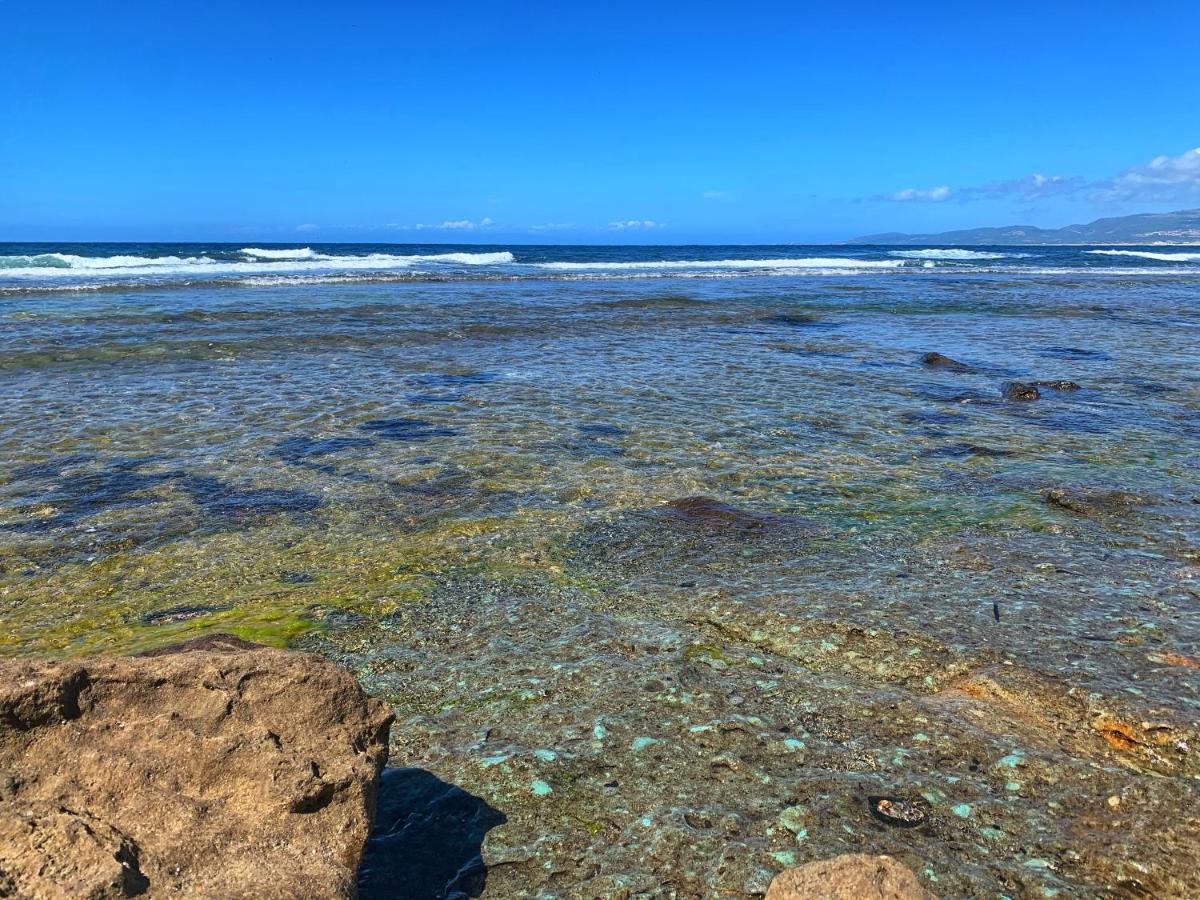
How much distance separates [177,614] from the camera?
4.70m

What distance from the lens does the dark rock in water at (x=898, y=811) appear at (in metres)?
2.96

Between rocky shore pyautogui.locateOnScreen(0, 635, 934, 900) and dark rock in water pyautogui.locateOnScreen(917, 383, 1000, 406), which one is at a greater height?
rocky shore pyautogui.locateOnScreen(0, 635, 934, 900)

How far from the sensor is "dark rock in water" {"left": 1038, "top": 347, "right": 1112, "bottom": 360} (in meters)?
14.6

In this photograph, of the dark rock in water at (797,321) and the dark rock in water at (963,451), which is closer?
the dark rock in water at (963,451)

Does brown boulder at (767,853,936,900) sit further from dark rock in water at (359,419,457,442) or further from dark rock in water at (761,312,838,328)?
dark rock in water at (761,312,838,328)

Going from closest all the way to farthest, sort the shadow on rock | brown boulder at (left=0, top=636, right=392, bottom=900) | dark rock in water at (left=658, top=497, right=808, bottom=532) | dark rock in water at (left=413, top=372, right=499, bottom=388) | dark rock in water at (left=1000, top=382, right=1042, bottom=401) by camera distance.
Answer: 1. brown boulder at (left=0, top=636, right=392, bottom=900)
2. the shadow on rock
3. dark rock in water at (left=658, top=497, right=808, bottom=532)
4. dark rock in water at (left=1000, top=382, right=1042, bottom=401)
5. dark rock in water at (left=413, top=372, right=499, bottom=388)

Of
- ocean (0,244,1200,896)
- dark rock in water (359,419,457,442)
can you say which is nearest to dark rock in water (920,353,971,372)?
ocean (0,244,1200,896)

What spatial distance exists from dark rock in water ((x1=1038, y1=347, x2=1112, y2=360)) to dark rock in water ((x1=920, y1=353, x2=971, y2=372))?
2.28 m

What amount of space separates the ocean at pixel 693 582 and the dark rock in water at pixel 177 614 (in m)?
0.03

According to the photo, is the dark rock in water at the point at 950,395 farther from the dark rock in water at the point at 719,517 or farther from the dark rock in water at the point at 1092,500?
the dark rock in water at the point at 719,517

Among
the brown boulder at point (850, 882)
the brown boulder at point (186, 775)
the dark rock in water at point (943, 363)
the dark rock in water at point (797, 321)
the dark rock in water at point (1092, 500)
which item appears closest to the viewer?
the brown boulder at point (186, 775)

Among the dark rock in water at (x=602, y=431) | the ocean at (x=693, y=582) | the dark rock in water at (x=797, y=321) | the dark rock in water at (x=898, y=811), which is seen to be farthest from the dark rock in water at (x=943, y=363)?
the dark rock in water at (x=898, y=811)

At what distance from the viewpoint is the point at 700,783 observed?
10.4 ft

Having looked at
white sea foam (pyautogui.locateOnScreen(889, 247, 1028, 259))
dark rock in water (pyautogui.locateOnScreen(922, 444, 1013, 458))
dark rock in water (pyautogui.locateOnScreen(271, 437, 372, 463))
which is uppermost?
white sea foam (pyautogui.locateOnScreen(889, 247, 1028, 259))
